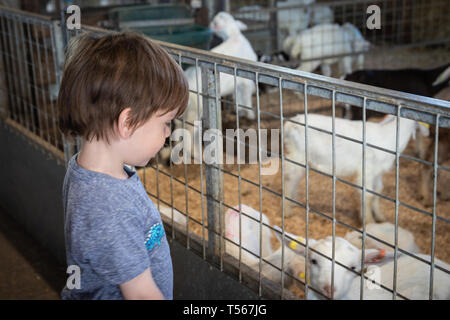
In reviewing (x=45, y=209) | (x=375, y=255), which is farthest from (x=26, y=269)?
(x=375, y=255)

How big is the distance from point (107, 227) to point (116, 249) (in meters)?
0.05

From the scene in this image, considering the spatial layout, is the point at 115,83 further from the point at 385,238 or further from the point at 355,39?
the point at 355,39

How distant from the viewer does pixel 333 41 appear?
7.68 m

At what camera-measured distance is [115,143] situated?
133 cm

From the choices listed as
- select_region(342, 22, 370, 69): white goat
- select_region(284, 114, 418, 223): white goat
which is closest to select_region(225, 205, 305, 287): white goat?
select_region(284, 114, 418, 223): white goat

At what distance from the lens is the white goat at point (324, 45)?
7.55m

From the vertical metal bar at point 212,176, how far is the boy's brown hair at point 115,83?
35.6 inches

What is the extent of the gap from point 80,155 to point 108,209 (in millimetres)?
182

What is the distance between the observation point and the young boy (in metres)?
1.24

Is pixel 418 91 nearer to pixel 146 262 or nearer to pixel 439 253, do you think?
pixel 439 253

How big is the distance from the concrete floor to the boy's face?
2.23m

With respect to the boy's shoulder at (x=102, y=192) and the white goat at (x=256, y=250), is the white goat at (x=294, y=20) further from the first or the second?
the boy's shoulder at (x=102, y=192)

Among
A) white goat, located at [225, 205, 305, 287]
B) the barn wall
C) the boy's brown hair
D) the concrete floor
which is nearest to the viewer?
the boy's brown hair

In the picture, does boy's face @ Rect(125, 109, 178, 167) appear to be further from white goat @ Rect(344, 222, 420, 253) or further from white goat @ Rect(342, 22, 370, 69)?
white goat @ Rect(342, 22, 370, 69)
